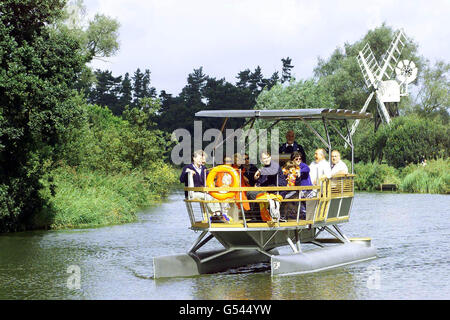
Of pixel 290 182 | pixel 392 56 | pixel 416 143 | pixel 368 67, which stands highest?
pixel 392 56

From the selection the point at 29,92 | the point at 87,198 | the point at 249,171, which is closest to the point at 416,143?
the point at 87,198

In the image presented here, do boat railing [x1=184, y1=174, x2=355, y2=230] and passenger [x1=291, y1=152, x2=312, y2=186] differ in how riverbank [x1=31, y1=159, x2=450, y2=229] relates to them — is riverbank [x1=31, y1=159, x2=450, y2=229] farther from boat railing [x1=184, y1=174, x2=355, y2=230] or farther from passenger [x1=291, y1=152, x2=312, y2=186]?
passenger [x1=291, y1=152, x2=312, y2=186]

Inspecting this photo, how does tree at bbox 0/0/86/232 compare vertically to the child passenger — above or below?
above

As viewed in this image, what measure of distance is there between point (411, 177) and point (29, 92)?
33.5 metres

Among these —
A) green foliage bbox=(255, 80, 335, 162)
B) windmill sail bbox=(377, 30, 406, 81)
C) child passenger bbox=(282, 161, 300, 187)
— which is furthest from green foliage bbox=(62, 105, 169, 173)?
windmill sail bbox=(377, 30, 406, 81)

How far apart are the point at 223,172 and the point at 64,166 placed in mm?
17210

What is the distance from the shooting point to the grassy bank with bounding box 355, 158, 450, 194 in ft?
156

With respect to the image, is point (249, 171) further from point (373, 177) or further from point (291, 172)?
point (373, 177)

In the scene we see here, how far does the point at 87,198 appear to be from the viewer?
27562 mm

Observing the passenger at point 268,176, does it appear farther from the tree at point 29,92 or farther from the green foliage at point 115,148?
the green foliage at point 115,148

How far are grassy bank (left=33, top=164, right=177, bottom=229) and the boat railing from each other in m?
10.8

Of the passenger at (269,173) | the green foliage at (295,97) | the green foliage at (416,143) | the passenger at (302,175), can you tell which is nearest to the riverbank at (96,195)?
the passenger at (269,173)
